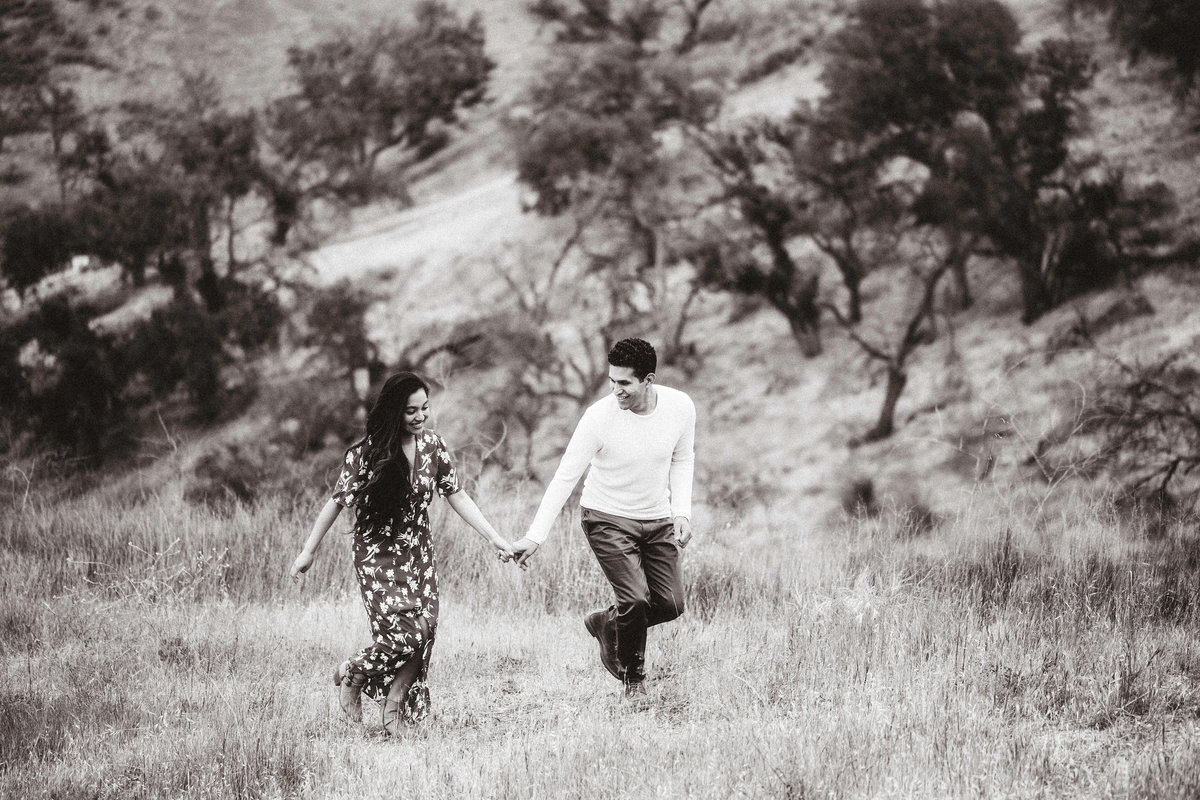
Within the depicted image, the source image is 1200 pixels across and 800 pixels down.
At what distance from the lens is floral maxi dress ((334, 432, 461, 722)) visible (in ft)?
16.9

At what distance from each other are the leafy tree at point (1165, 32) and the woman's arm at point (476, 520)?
1240 inches

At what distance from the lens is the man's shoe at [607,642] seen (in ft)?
18.3

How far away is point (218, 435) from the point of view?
107 feet

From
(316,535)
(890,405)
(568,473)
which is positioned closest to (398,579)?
(316,535)

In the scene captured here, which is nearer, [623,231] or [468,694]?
[468,694]

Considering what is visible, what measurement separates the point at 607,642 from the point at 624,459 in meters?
1.02

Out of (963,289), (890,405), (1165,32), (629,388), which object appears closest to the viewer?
(629,388)

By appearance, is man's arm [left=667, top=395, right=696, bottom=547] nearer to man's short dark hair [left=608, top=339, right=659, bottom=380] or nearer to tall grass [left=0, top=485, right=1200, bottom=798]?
man's short dark hair [left=608, top=339, right=659, bottom=380]

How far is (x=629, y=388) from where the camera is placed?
5.26 m

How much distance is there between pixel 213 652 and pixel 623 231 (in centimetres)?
3397

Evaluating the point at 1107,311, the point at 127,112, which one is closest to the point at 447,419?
the point at 1107,311

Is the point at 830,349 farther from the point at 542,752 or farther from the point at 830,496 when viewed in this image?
the point at 542,752

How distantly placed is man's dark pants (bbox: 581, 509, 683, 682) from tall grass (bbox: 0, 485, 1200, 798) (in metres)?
0.35

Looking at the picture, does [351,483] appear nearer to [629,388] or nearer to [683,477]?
[629,388]
